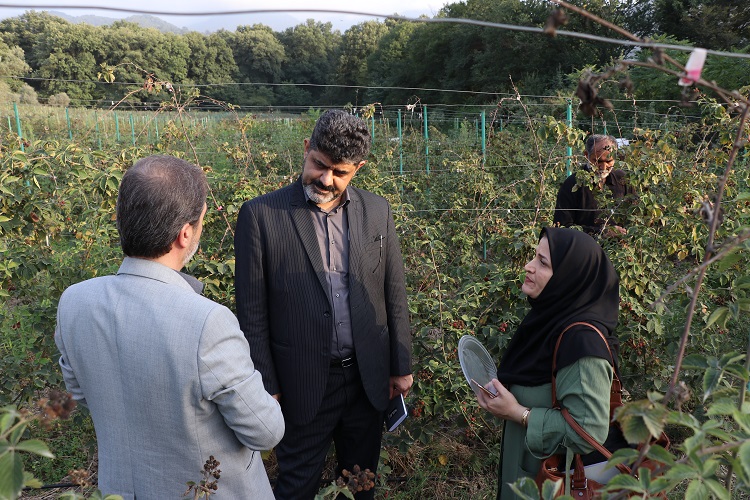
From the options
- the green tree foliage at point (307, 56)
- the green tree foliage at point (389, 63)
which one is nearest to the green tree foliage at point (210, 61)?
the green tree foliage at point (307, 56)

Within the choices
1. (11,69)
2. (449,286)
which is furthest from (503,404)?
(11,69)

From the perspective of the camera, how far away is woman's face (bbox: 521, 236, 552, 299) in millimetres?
1977

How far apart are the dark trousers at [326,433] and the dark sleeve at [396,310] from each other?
0.62 feet

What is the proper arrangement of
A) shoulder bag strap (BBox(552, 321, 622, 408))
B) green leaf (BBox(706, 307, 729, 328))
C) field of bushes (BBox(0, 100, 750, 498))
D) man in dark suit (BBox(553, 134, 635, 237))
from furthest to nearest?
1. man in dark suit (BBox(553, 134, 635, 237))
2. field of bushes (BBox(0, 100, 750, 498))
3. shoulder bag strap (BBox(552, 321, 622, 408))
4. green leaf (BBox(706, 307, 729, 328))

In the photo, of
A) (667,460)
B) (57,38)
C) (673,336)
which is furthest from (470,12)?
(667,460)

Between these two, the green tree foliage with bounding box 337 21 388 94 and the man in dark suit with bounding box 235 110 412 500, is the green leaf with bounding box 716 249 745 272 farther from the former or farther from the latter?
the green tree foliage with bounding box 337 21 388 94

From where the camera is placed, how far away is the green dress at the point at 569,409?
178cm

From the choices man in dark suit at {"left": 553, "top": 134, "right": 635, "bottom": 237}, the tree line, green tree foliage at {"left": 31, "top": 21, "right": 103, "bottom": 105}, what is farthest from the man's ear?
green tree foliage at {"left": 31, "top": 21, "right": 103, "bottom": 105}

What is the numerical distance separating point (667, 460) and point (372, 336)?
149 cm

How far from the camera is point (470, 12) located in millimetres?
32531

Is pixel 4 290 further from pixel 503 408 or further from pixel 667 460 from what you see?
pixel 667 460

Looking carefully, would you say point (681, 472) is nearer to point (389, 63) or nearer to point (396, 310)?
point (396, 310)

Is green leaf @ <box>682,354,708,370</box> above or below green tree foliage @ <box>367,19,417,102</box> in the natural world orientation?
above

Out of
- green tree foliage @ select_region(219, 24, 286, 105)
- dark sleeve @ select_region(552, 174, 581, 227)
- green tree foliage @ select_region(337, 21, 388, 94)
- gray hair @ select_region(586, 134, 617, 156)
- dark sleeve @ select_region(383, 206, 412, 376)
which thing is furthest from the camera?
green tree foliage @ select_region(337, 21, 388, 94)
